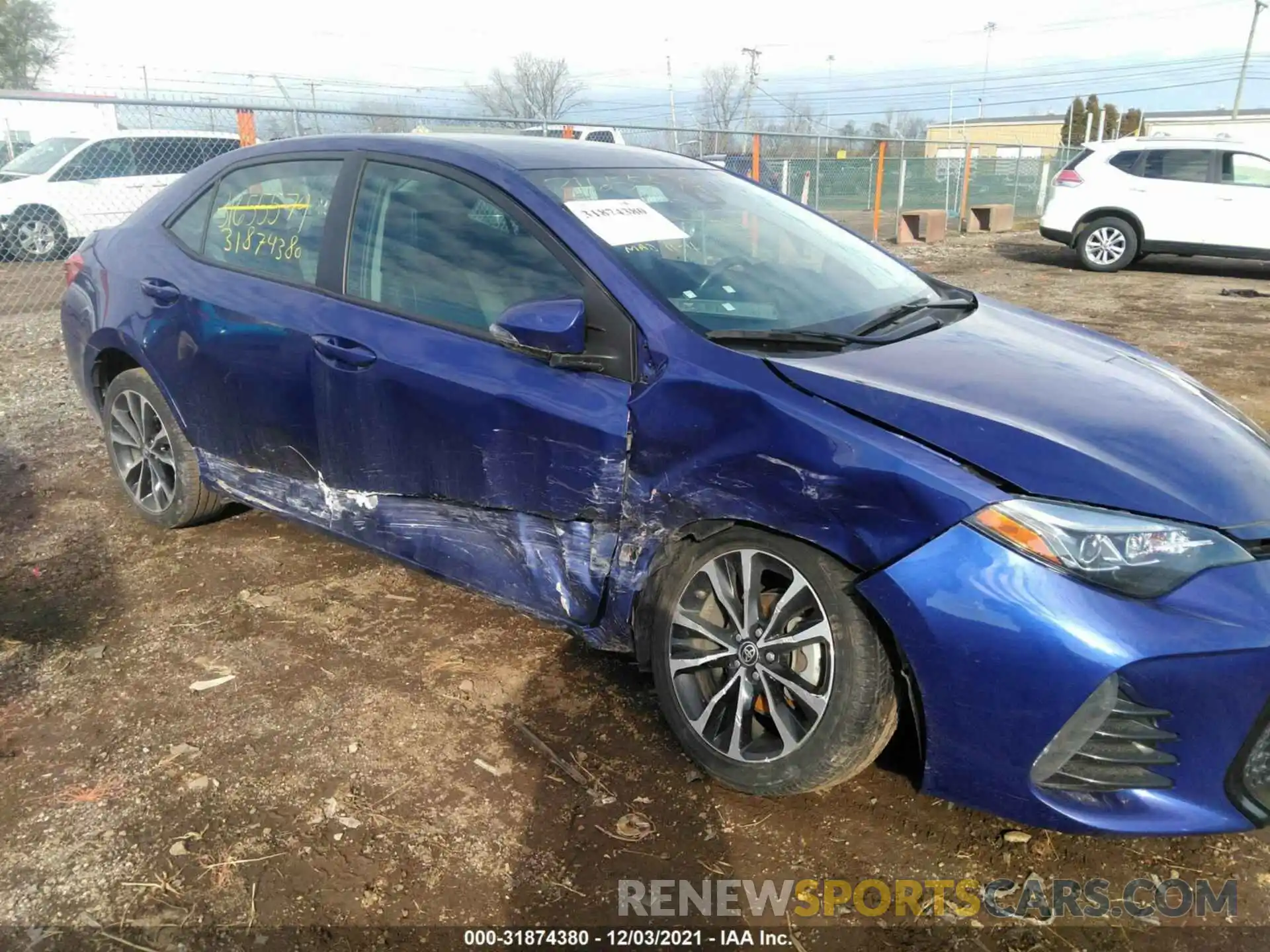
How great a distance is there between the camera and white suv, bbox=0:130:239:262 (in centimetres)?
1209

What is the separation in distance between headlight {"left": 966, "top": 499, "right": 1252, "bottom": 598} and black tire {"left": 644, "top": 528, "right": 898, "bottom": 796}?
38 centimetres

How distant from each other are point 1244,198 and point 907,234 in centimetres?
596

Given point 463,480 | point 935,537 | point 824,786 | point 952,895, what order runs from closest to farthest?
1. point 935,537
2. point 952,895
3. point 824,786
4. point 463,480

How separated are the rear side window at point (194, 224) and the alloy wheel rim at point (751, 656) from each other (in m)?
2.62

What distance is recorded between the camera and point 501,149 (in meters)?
3.16

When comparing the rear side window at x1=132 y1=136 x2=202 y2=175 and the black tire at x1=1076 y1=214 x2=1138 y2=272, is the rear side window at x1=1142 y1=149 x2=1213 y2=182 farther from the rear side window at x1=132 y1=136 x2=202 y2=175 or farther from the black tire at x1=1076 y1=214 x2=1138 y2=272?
the rear side window at x1=132 y1=136 x2=202 y2=175

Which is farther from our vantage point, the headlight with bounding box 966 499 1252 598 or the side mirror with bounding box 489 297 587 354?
the side mirror with bounding box 489 297 587 354

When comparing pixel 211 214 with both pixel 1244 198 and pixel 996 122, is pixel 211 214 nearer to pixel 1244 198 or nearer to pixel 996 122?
pixel 1244 198

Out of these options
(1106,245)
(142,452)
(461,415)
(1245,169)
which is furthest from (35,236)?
(1245,169)

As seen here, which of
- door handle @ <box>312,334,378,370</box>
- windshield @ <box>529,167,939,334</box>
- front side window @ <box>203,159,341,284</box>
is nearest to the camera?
windshield @ <box>529,167,939,334</box>

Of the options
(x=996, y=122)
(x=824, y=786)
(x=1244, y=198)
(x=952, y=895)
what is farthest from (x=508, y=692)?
(x=996, y=122)

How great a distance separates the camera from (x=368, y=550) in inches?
131

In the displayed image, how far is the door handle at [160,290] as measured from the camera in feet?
12.2

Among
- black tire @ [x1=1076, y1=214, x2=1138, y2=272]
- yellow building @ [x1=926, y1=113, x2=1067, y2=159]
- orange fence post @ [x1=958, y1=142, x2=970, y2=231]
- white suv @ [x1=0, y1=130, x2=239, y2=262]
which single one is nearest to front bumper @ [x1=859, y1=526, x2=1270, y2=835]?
white suv @ [x1=0, y1=130, x2=239, y2=262]
